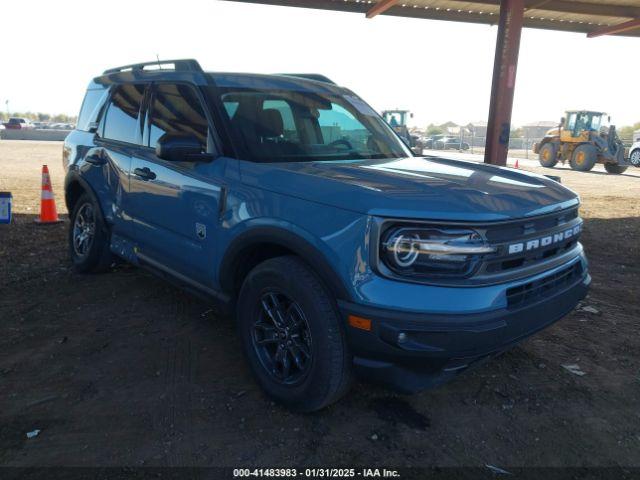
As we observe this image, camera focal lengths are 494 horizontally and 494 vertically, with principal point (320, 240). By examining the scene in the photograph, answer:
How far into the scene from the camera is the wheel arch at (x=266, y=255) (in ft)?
7.91

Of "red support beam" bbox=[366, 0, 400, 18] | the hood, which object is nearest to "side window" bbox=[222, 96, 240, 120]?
the hood

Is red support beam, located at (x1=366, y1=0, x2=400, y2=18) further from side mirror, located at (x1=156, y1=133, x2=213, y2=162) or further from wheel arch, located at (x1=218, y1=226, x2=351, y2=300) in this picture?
wheel arch, located at (x1=218, y1=226, x2=351, y2=300)

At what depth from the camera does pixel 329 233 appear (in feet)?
7.93

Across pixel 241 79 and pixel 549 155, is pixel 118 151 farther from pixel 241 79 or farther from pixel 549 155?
pixel 549 155

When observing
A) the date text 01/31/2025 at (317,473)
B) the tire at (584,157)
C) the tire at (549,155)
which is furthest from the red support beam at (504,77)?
the tire at (549,155)

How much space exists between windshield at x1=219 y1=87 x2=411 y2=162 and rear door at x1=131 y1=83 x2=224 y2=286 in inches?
9.1

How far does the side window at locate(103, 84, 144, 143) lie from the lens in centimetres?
413

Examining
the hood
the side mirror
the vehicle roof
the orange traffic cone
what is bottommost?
the orange traffic cone

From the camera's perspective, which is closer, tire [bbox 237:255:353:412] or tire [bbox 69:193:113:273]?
tire [bbox 237:255:353:412]

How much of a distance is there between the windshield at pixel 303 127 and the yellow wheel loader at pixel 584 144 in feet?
70.2

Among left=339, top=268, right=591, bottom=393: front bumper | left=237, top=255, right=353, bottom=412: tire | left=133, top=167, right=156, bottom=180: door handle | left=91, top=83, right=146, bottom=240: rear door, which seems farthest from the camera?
left=91, top=83, right=146, bottom=240: rear door

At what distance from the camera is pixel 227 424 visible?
107 inches

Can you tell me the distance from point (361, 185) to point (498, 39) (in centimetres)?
882

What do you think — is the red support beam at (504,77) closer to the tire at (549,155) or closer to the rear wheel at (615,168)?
the rear wheel at (615,168)
